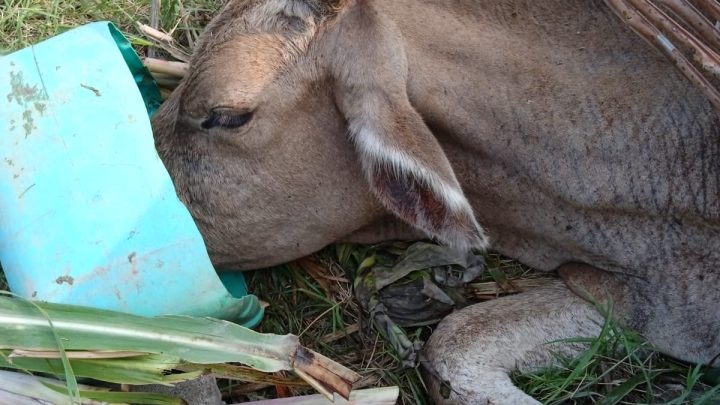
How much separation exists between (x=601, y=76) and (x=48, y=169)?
82.3 inches

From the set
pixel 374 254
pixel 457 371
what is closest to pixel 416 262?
pixel 374 254

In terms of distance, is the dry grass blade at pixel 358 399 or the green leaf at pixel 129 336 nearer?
the green leaf at pixel 129 336

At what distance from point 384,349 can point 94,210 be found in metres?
1.30

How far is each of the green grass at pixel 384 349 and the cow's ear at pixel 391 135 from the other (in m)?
0.71

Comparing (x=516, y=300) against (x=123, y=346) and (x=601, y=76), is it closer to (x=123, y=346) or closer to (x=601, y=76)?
(x=601, y=76)

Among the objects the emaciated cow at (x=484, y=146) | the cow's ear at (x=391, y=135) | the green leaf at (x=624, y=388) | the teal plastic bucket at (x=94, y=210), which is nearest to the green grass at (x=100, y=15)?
the emaciated cow at (x=484, y=146)

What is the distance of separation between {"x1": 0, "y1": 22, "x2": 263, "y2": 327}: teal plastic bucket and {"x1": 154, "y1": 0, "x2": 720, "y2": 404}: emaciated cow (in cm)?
33

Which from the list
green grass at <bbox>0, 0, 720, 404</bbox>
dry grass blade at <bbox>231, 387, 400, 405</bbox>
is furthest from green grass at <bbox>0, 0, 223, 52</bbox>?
dry grass blade at <bbox>231, 387, 400, 405</bbox>

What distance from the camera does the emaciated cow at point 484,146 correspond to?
3.19m

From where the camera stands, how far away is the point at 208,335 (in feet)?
8.96

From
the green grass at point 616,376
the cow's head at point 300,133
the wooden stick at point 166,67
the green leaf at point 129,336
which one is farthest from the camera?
the wooden stick at point 166,67

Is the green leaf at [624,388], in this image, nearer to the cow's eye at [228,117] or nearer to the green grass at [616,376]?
the green grass at [616,376]

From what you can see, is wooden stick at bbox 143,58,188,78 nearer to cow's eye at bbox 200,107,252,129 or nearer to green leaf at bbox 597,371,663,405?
cow's eye at bbox 200,107,252,129

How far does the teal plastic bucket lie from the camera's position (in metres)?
2.97
